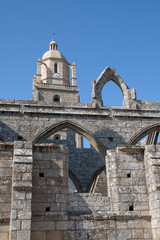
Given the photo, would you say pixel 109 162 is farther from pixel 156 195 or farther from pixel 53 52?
pixel 53 52

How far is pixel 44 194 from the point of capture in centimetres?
591

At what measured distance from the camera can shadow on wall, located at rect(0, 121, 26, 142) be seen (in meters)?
12.0

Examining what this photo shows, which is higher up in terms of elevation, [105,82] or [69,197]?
[105,82]

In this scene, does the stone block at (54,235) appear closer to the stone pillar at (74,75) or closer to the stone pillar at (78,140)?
the stone pillar at (78,140)

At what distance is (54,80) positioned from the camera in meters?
33.4

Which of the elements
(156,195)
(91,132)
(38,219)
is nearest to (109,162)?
(156,195)

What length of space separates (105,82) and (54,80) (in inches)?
782

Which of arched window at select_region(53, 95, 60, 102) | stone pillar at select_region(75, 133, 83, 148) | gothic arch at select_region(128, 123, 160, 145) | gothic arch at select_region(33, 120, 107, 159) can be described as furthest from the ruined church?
arched window at select_region(53, 95, 60, 102)

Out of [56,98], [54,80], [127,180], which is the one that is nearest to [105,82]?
[127,180]

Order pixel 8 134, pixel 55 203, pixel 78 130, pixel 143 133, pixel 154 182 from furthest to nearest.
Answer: pixel 143 133
pixel 78 130
pixel 8 134
pixel 154 182
pixel 55 203

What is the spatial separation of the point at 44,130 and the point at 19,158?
21.5 ft

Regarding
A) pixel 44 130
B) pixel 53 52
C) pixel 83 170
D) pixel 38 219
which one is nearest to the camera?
pixel 38 219

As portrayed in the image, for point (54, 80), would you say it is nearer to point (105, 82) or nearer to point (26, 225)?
point (105, 82)

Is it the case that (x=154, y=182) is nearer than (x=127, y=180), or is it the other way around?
(x=154, y=182)
